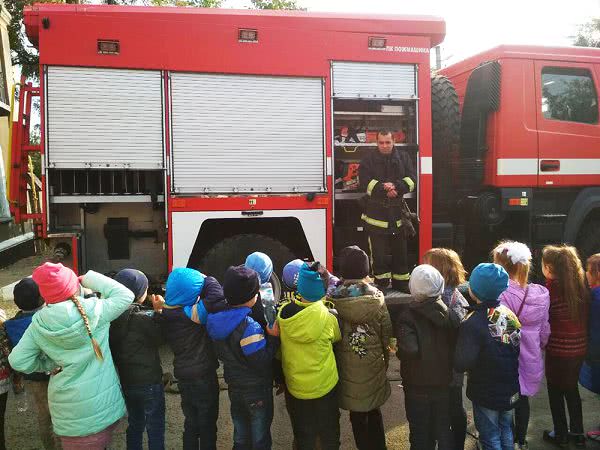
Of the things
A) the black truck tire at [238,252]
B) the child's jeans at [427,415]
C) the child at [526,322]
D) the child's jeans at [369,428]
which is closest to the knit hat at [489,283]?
the child at [526,322]

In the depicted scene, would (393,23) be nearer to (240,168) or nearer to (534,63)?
(534,63)

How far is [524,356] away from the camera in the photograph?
3.25 meters

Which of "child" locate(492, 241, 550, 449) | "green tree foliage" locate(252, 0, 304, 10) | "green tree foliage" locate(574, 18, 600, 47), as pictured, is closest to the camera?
"child" locate(492, 241, 550, 449)

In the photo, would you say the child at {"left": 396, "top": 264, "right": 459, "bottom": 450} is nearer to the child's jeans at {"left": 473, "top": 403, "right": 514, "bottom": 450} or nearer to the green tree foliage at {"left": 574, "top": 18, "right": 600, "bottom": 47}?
the child's jeans at {"left": 473, "top": 403, "right": 514, "bottom": 450}

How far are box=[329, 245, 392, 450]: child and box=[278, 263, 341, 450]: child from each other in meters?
0.08

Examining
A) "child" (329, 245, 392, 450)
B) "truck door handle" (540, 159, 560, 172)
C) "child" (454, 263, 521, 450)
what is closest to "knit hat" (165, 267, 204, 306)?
"child" (329, 245, 392, 450)

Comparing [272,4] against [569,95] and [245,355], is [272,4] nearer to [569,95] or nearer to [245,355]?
[569,95]

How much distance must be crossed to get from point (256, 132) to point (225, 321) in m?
2.57

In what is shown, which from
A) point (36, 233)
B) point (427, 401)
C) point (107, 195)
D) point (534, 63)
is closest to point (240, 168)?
point (107, 195)

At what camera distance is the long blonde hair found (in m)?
3.37

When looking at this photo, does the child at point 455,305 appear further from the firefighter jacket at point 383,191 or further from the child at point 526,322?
the firefighter jacket at point 383,191

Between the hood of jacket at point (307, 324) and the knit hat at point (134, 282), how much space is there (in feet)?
2.88

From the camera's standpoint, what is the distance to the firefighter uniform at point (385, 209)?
512 centimetres

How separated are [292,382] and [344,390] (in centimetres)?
31
